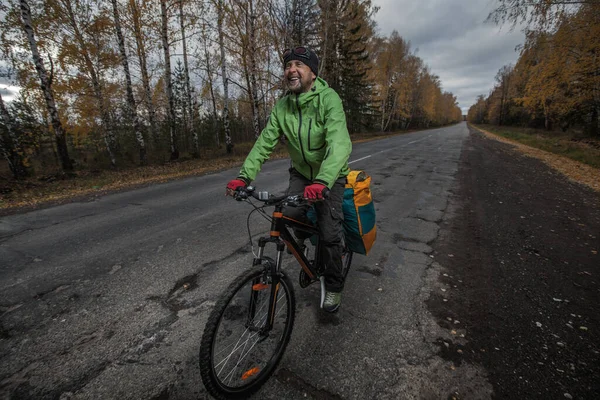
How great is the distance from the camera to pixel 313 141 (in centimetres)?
216

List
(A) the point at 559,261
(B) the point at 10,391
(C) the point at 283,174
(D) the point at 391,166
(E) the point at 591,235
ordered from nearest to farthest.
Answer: (B) the point at 10,391 < (A) the point at 559,261 < (E) the point at 591,235 < (C) the point at 283,174 < (D) the point at 391,166

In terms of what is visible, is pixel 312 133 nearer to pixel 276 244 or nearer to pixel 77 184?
pixel 276 244

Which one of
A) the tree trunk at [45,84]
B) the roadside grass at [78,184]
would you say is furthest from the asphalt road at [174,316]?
the tree trunk at [45,84]

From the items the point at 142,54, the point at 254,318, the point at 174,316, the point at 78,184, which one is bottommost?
the point at 174,316

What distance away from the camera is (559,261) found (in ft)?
10.8

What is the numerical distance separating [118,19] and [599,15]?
20236mm

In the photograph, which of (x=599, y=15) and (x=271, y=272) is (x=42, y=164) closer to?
(x=271, y=272)

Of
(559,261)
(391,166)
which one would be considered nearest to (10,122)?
(391,166)

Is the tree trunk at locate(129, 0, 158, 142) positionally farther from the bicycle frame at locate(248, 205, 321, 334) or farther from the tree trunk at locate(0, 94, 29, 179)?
the bicycle frame at locate(248, 205, 321, 334)

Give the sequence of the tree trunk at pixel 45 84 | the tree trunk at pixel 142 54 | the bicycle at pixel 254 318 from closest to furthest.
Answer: the bicycle at pixel 254 318 < the tree trunk at pixel 45 84 < the tree trunk at pixel 142 54

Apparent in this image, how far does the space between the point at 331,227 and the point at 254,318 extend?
96cm

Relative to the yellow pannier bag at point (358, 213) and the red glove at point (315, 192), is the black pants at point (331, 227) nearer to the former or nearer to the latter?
the yellow pannier bag at point (358, 213)

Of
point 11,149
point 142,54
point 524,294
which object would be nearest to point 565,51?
point 524,294

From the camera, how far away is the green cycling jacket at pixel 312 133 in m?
1.99
